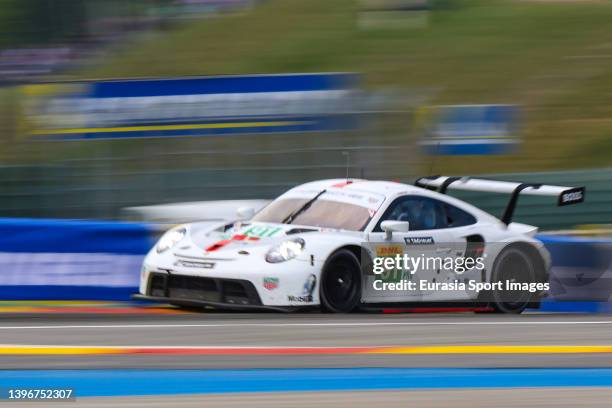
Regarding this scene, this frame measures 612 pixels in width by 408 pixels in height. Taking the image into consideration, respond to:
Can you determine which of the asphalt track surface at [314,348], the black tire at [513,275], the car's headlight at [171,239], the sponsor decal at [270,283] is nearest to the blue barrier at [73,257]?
the car's headlight at [171,239]

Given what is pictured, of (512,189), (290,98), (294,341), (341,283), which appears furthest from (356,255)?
(290,98)

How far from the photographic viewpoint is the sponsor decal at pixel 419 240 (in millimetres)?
9508

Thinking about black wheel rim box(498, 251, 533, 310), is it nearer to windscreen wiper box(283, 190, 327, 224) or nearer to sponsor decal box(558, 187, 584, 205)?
sponsor decal box(558, 187, 584, 205)

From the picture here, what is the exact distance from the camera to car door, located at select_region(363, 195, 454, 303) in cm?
920

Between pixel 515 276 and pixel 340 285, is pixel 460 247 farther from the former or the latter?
pixel 340 285

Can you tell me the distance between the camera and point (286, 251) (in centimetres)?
891

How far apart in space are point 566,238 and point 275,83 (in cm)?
576

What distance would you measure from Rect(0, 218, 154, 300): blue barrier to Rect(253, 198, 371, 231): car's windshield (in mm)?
1638

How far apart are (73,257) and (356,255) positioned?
3.19 metres

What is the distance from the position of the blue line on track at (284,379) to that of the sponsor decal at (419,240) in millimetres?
3774

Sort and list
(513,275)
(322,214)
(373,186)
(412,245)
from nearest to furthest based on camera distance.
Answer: (412,245) → (322,214) → (373,186) → (513,275)

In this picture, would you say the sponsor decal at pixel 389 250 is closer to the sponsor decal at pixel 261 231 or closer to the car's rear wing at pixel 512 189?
the sponsor decal at pixel 261 231

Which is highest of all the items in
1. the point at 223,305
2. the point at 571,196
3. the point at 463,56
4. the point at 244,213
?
the point at 463,56

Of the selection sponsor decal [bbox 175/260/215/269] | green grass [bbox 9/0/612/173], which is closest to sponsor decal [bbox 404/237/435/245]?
sponsor decal [bbox 175/260/215/269]
